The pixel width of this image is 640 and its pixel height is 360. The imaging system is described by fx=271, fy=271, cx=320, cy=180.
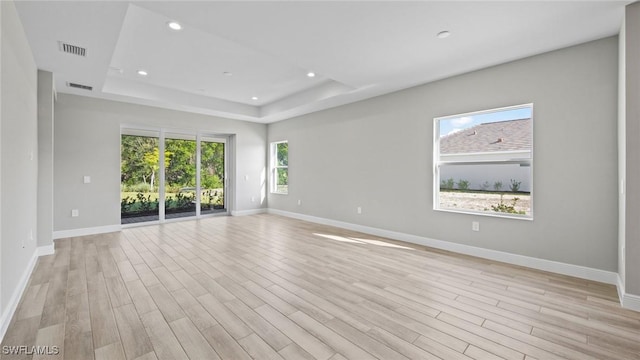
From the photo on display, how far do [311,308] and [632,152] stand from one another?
310 cm

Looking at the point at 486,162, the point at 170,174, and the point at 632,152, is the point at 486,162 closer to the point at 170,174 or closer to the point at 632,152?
the point at 632,152

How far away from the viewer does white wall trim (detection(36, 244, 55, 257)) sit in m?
3.73

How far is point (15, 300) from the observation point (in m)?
2.34

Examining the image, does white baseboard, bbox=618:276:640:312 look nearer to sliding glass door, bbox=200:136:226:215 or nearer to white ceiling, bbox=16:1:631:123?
A: white ceiling, bbox=16:1:631:123

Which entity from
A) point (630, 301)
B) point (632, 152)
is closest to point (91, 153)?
point (632, 152)

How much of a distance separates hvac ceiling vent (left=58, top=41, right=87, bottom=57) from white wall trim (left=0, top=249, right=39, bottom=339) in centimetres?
248

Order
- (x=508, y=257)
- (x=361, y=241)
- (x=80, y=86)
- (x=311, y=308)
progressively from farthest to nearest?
1. (x=361, y=241)
2. (x=80, y=86)
3. (x=508, y=257)
4. (x=311, y=308)

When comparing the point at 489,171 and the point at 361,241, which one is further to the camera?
the point at 361,241

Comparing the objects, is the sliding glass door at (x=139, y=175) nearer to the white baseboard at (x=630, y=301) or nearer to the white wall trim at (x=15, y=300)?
the white wall trim at (x=15, y=300)

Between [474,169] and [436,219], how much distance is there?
3.06 ft

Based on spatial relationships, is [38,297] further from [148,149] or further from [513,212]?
[513,212]

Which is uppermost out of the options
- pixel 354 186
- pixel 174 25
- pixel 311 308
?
pixel 174 25

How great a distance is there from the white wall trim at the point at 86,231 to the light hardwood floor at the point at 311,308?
125 centimetres

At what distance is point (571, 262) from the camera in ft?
10.2
